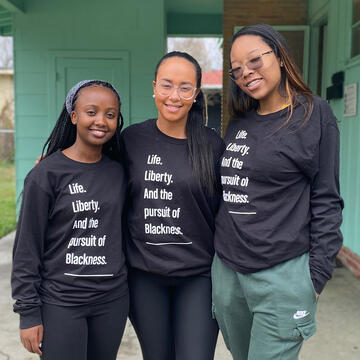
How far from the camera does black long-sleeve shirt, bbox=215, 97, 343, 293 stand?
1.69 meters

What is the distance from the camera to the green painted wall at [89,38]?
650cm

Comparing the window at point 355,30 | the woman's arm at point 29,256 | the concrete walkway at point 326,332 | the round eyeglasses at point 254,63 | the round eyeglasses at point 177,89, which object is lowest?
the concrete walkway at point 326,332

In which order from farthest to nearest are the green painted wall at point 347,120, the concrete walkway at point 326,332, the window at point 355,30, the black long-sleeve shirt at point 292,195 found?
the window at point 355,30 < the green painted wall at point 347,120 < the concrete walkway at point 326,332 < the black long-sleeve shirt at point 292,195

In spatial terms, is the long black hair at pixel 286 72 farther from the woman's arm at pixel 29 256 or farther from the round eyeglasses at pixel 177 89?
the woman's arm at pixel 29 256

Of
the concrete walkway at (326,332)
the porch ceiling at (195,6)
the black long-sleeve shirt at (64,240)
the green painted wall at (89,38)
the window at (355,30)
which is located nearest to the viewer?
the black long-sleeve shirt at (64,240)

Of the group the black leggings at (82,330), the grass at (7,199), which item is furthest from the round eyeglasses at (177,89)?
the grass at (7,199)

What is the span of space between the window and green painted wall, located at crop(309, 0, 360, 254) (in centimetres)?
4

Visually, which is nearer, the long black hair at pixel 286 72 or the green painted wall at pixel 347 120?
the long black hair at pixel 286 72

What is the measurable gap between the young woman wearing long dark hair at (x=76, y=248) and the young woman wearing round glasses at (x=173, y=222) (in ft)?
0.34

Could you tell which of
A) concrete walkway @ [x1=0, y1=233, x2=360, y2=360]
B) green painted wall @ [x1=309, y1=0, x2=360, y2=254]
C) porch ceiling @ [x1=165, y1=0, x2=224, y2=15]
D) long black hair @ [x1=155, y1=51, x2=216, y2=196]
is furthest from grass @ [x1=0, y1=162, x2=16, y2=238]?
long black hair @ [x1=155, y1=51, x2=216, y2=196]

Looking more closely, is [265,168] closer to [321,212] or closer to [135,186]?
[321,212]

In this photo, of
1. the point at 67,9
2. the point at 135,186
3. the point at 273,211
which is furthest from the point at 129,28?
the point at 273,211

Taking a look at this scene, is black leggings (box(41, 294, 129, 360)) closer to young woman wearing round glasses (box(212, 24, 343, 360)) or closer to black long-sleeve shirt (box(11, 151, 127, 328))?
black long-sleeve shirt (box(11, 151, 127, 328))

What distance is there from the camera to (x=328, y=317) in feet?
12.3
